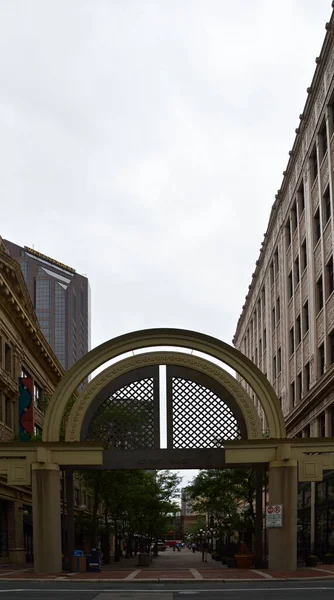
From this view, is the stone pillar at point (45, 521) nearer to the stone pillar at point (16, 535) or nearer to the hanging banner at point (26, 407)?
the stone pillar at point (16, 535)

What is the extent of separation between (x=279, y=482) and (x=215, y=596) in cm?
927

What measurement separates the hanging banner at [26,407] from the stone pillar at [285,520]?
2243cm

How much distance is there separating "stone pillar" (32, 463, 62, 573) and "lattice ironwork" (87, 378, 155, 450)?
2.55 meters

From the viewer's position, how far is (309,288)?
5238cm

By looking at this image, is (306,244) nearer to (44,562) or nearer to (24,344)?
(24,344)

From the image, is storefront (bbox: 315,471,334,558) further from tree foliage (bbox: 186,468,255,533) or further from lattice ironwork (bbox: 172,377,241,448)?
lattice ironwork (bbox: 172,377,241,448)

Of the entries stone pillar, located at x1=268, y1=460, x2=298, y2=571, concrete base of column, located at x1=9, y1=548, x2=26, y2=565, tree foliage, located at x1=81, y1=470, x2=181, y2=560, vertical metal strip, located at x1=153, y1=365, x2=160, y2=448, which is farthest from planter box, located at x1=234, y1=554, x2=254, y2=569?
concrete base of column, located at x1=9, y1=548, x2=26, y2=565

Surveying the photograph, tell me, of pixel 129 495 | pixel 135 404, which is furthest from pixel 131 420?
pixel 129 495

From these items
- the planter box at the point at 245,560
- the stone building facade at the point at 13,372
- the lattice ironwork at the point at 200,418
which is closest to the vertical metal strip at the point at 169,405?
the lattice ironwork at the point at 200,418

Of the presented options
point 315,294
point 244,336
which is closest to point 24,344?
point 315,294

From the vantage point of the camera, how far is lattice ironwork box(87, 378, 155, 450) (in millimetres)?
31609

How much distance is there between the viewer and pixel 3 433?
47.5m

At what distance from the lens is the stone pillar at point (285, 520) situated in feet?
98.5

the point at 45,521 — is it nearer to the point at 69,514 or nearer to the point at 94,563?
the point at 69,514
